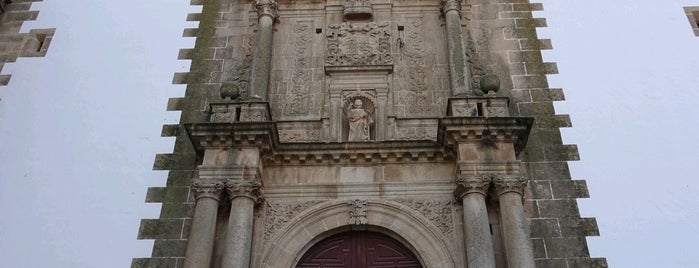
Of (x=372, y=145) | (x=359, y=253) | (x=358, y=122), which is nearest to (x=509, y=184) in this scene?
(x=372, y=145)

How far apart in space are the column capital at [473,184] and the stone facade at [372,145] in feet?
0.05

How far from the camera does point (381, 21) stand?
9586 millimetres

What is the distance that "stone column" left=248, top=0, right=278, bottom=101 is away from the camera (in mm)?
8703

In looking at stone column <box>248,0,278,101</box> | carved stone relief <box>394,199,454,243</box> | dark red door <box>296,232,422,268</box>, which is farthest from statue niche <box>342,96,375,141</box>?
dark red door <box>296,232,422,268</box>

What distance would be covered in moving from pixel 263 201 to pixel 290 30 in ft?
9.42

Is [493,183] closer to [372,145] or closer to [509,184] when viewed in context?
[509,184]

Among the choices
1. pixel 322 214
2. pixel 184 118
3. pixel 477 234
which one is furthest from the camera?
pixel 184 118

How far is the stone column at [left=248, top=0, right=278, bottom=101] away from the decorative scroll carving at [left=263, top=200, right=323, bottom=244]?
1399 mm

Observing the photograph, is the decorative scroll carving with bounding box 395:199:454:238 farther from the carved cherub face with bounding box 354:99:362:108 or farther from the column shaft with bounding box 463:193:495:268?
the carved cherub face with bounding box 354:99:362:108

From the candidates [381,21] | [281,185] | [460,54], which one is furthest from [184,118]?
[460,54]

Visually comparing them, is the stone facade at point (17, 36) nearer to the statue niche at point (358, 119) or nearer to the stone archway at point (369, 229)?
the statue niche at point (358, 119)

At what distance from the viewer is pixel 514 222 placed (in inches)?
286

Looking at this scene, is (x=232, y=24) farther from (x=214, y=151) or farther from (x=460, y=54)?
(x=460, y=54)

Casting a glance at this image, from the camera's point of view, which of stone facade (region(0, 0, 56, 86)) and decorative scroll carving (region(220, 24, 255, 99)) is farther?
stone facade (region(0, 0, 56, 86))
